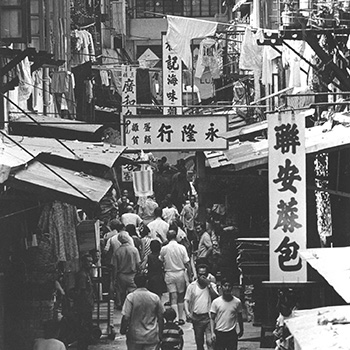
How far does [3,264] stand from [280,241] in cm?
394

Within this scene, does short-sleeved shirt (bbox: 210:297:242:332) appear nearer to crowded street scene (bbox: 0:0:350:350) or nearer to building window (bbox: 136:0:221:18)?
crowded street scene (bbox: 0:0:350:350)

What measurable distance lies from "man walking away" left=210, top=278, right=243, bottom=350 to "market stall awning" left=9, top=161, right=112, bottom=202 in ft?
7.59

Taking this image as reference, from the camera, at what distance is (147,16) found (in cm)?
5691

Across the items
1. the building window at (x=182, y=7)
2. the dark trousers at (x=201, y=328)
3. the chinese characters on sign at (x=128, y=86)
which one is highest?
the building window at (x=182, y=7)

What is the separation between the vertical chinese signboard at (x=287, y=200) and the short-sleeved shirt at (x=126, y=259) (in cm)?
594

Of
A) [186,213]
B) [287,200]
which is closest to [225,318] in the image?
[287,200]

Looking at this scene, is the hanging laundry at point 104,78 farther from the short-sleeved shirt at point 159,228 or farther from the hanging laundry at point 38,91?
the short-sleeved shirt at point 159,228

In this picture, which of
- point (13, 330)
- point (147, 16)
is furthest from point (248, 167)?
point (147, 16)

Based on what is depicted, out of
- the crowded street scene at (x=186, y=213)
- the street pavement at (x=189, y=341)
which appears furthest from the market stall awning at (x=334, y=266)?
the street pavement at (x=189, y=341)

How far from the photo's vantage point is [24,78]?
2112 centimetres

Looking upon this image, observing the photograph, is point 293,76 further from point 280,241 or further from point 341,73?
point 280,241

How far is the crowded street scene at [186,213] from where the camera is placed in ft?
52.9

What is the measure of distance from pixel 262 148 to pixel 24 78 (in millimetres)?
4956

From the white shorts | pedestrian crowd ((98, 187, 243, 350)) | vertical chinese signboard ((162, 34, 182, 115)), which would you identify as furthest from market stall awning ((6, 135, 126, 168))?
vertical chinese signboard ((162, 34, 182, 115))
